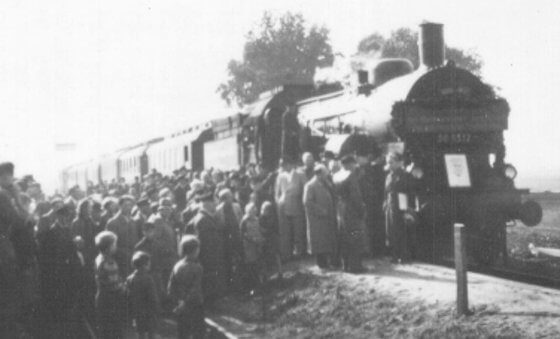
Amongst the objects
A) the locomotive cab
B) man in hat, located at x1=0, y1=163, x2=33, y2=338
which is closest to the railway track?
the locomotive cab

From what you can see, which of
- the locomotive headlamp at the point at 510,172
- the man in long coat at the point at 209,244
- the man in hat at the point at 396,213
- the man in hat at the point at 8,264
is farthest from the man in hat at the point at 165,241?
the locomotive headlamp at the point at 510,172

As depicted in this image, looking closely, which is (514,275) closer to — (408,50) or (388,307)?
(388,307)

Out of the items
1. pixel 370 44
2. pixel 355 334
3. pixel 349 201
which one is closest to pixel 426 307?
pixel 355 334

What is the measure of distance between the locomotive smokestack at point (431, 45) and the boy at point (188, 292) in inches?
277

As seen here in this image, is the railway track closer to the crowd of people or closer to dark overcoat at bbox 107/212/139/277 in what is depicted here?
the crowd of people

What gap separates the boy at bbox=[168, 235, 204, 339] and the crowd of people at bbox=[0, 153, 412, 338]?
0.01 m

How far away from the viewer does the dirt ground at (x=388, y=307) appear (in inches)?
298

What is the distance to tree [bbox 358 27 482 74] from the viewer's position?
53.5 m

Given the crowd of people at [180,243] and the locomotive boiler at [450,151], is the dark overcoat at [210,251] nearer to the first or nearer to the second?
the crowd of people at [180,243]

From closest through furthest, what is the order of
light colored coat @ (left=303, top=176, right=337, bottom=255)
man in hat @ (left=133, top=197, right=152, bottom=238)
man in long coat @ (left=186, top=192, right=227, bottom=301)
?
man in long coat @ (left=186, top=192, right=227, bottom=301) < man in hat @ (left=133, top=197, right=152, bottom=238) < light colored coat @ (left=303, top=176, right=337, bottom=255)

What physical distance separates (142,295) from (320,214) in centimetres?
401

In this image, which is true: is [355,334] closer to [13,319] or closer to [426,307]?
[426,307]

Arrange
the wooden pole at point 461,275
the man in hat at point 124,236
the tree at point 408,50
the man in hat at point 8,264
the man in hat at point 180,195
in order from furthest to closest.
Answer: the tree at point 408,50 → the man in hat at point 180,195 → the man in hat at point 124,236 → the wooden pole at point 461,275 → the man in hat at point 8,264

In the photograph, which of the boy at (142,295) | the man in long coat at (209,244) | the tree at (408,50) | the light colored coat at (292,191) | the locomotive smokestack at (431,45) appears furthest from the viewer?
the tree at (408,50)
